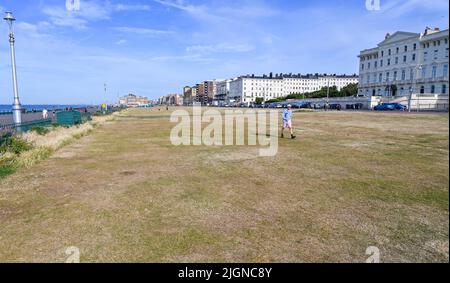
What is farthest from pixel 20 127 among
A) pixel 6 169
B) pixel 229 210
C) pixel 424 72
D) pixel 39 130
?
pixel 424 72

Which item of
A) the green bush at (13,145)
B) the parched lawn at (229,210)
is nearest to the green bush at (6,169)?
the parched lawn at (229,210)

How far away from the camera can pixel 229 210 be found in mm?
5750

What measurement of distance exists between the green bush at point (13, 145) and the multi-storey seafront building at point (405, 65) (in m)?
73.6

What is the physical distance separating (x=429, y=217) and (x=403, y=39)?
322 ft

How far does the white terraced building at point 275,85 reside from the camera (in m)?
176

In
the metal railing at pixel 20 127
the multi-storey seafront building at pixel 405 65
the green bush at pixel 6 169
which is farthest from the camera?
the multi-storey seafront building at pixel 405 65

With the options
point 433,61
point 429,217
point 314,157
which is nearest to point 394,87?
point 433,61

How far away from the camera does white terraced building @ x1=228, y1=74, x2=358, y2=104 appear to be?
576 ft

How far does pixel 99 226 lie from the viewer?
16.4 feet

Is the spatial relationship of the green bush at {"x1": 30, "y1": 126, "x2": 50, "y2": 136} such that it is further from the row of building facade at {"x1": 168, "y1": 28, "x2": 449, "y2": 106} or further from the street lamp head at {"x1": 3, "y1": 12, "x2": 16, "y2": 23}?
the row of building facade at {"x1": 168, "y1": 28, "x2": 449, "y2": 106}

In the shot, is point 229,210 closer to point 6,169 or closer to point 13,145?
point 6,169

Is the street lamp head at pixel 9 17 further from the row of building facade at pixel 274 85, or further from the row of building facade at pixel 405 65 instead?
the row of building facade at pixel 274 85
